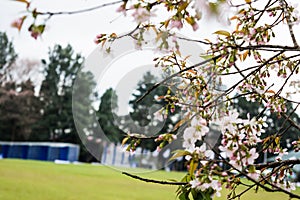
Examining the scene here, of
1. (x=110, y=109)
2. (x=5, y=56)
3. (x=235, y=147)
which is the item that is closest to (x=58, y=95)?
(x=5, y=56)

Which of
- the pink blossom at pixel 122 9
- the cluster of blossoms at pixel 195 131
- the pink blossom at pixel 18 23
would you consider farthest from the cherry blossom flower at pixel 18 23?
the cluster of blossoms at pixel 195 131

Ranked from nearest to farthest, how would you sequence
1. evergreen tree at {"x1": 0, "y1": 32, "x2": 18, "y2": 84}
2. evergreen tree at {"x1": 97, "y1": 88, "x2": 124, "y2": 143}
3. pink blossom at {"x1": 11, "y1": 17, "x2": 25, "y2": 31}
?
pink blossom at {"x1": 11, "y1": 17, "x2": 25, "y2": 31} → evergreen tree at {"x1": 97, "y1": 88, "x2": 124, "y2": 143} → evergreen tree at {"x1": 0, "y1": 32, "x2": 18, "y2": 84}

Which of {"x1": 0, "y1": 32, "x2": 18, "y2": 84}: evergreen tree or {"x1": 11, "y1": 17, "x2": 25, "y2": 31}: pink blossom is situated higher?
{"x1": 0, "y1": 32, "x2": 18, "y2": 84}: evergreen tree

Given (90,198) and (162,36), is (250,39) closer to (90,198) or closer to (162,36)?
(162,36)

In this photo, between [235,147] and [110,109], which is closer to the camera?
[235,147]

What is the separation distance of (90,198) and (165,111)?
3906 mm

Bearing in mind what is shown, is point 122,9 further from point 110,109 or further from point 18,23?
point 110,109

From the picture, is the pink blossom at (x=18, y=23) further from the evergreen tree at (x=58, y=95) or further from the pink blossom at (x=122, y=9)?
the evergreen tree at (x=58, y=95)

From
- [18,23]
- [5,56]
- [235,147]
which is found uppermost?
[5,56]

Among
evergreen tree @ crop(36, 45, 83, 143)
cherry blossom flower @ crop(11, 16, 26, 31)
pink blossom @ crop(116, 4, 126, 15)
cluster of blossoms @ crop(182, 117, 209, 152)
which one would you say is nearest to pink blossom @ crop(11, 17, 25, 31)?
cherry blossom flower @ crop(11, 16, 26, 31)

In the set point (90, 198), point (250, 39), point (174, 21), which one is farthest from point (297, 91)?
point (90, 198)

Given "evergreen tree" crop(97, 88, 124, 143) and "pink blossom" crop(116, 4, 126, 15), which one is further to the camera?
"evergreen tree" crop(97, 88, 124, 143)

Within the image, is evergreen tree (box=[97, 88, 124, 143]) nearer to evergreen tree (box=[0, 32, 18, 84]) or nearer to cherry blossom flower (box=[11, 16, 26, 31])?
cherry blossom flower (box=[11, 16, 26, 31])

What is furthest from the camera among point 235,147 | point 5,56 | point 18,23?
point 5,56
